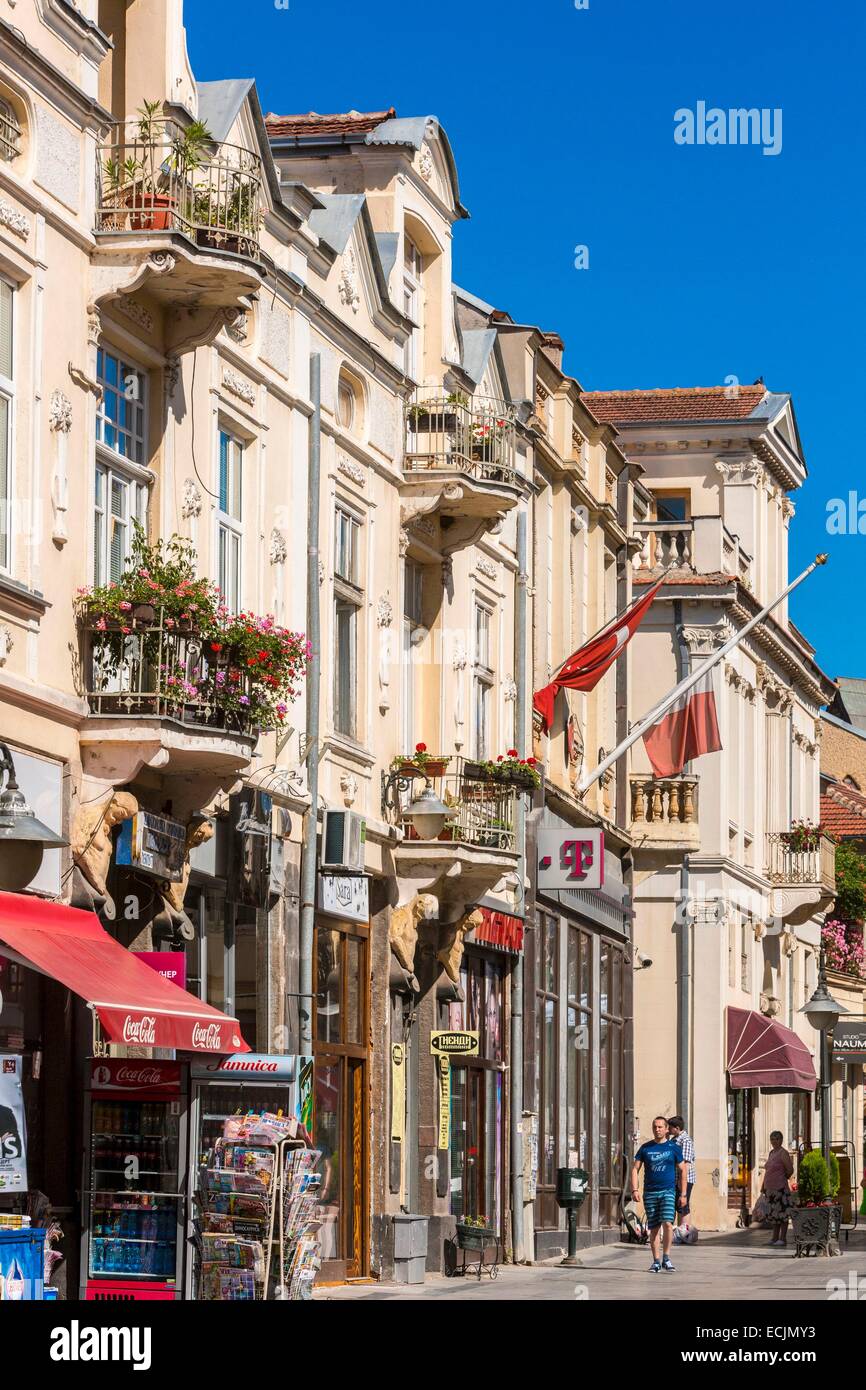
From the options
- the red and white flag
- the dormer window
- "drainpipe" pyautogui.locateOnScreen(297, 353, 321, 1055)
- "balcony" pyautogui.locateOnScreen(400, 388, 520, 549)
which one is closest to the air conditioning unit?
"drainpipe" pyautogui.locateOnScreen(297, 353, 321, 1055)

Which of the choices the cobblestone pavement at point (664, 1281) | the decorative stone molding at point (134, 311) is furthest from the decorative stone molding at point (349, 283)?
the cobblestone pavement at point (664, 1281)

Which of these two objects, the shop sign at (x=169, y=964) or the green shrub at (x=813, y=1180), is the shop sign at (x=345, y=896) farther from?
the green shrub at (x=813, y=1180)

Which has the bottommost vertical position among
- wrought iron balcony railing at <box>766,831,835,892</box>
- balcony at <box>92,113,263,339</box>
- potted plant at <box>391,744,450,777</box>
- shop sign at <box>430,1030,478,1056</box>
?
shop sign at <box>430,1030,478,1056</box>

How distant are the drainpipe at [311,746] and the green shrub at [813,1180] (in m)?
10.1

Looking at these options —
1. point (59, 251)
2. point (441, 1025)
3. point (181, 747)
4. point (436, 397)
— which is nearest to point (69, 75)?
point (59, 251)

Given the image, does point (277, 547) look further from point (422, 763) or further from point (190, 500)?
point (422, 763)

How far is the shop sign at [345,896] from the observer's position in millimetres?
23750

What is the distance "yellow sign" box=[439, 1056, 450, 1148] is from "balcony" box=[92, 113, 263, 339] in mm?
10728

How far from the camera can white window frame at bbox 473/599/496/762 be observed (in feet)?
99.8

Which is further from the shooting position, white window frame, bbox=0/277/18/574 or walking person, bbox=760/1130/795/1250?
walking person, bbox=760/1130/795/1250

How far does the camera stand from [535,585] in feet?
111

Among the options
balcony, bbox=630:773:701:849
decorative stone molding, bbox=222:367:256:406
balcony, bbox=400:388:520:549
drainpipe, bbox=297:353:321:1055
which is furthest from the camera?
balcony, bbox=630:773:701:849

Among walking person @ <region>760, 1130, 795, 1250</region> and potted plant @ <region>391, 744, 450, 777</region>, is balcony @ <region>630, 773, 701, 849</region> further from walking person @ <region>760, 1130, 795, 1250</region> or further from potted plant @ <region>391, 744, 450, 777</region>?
potted plant @ <region>391, 744, 450, 777</region>
